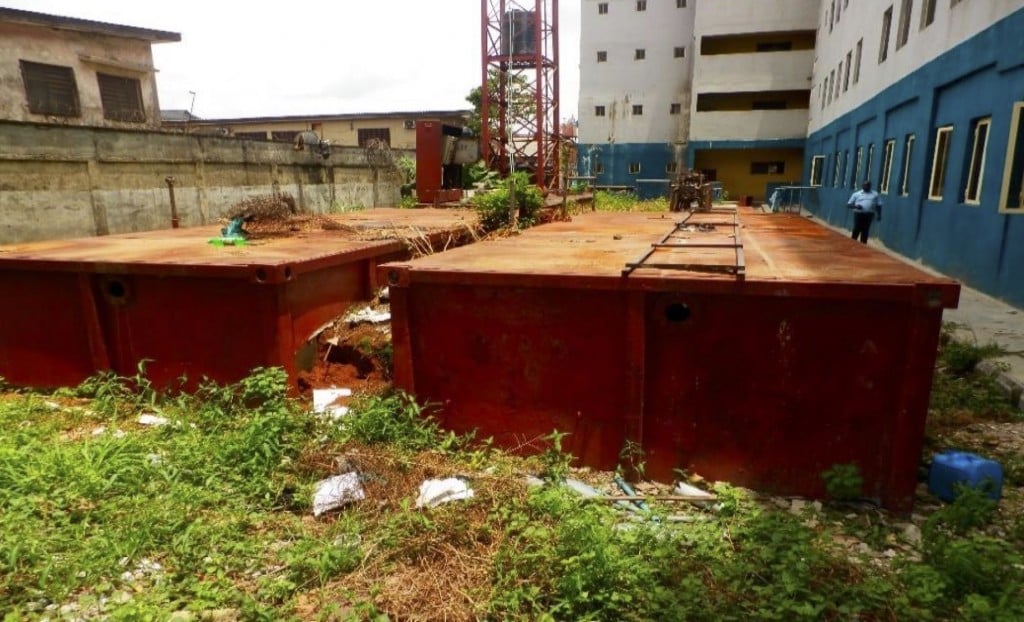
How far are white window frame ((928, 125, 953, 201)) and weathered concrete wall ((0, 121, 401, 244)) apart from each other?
12.0 meters

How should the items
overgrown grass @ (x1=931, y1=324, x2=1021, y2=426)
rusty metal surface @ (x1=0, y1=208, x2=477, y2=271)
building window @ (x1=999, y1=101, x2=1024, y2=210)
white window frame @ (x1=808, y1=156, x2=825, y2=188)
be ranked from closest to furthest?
rusty metal surface @ (x1=0, y1=208, x2=477, y2=271) → overgrown grass @ (x1=931, y1=324, x2=1021, y2=426) → building window @ (x1=999, y1=101, x2=1024, y2=210) → white window frame @ (x1=808, y1=156, x2=825, y2=188)

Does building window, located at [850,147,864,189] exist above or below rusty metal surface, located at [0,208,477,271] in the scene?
above

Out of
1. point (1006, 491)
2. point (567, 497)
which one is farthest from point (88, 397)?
point (1006, 491)

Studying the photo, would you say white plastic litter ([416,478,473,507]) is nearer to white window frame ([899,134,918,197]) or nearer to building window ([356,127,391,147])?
white window frame ([899,134,918,197])

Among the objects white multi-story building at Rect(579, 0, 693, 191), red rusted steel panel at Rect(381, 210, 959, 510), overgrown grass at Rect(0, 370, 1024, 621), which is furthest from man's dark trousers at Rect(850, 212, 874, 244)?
white multi-story building at Rect(579, 0, 693, 191)

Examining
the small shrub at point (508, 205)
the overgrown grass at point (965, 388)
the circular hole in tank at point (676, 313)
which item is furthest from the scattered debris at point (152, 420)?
the overgrown grass at point (965, 388)

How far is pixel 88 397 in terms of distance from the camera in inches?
152

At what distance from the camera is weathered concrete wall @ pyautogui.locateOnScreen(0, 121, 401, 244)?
7.64 metres

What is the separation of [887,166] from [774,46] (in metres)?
14.9

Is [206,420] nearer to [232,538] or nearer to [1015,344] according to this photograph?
[232,538]

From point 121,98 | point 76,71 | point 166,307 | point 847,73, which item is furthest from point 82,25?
point 847,73

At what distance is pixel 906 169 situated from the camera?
1088 cm

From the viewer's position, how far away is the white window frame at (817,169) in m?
19.8

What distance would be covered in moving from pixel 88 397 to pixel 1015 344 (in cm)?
740
